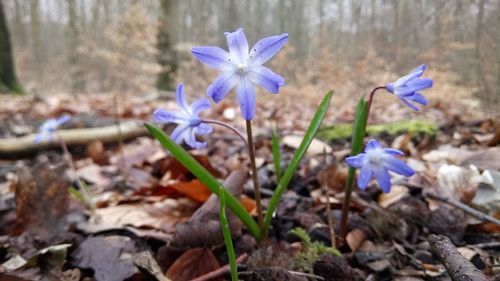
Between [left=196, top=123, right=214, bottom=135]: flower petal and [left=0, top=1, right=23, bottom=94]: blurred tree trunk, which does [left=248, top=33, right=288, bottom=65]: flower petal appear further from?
[left=0, top=1, right=23, bottom=94]: blurred tree trunk

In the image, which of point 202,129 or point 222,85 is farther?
point 202,129

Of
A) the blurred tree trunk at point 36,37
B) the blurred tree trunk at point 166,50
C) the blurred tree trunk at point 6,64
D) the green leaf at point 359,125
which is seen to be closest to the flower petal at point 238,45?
the green leaf at point 359,125

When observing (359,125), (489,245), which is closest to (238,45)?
(359,125)

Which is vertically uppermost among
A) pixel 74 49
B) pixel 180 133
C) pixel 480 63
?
pixel 74 49

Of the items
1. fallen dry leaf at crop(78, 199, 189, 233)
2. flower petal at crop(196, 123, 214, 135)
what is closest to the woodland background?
flower petal at crop(196, 123, 214, 135)

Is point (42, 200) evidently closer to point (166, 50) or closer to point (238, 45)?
point (238, 45)

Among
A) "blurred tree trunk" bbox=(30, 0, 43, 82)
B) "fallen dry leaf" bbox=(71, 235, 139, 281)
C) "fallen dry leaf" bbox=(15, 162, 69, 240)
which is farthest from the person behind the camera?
"blurred tree trunk" bbox=(30, 0, 43, 82)

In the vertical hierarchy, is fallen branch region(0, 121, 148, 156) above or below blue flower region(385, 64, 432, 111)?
below
